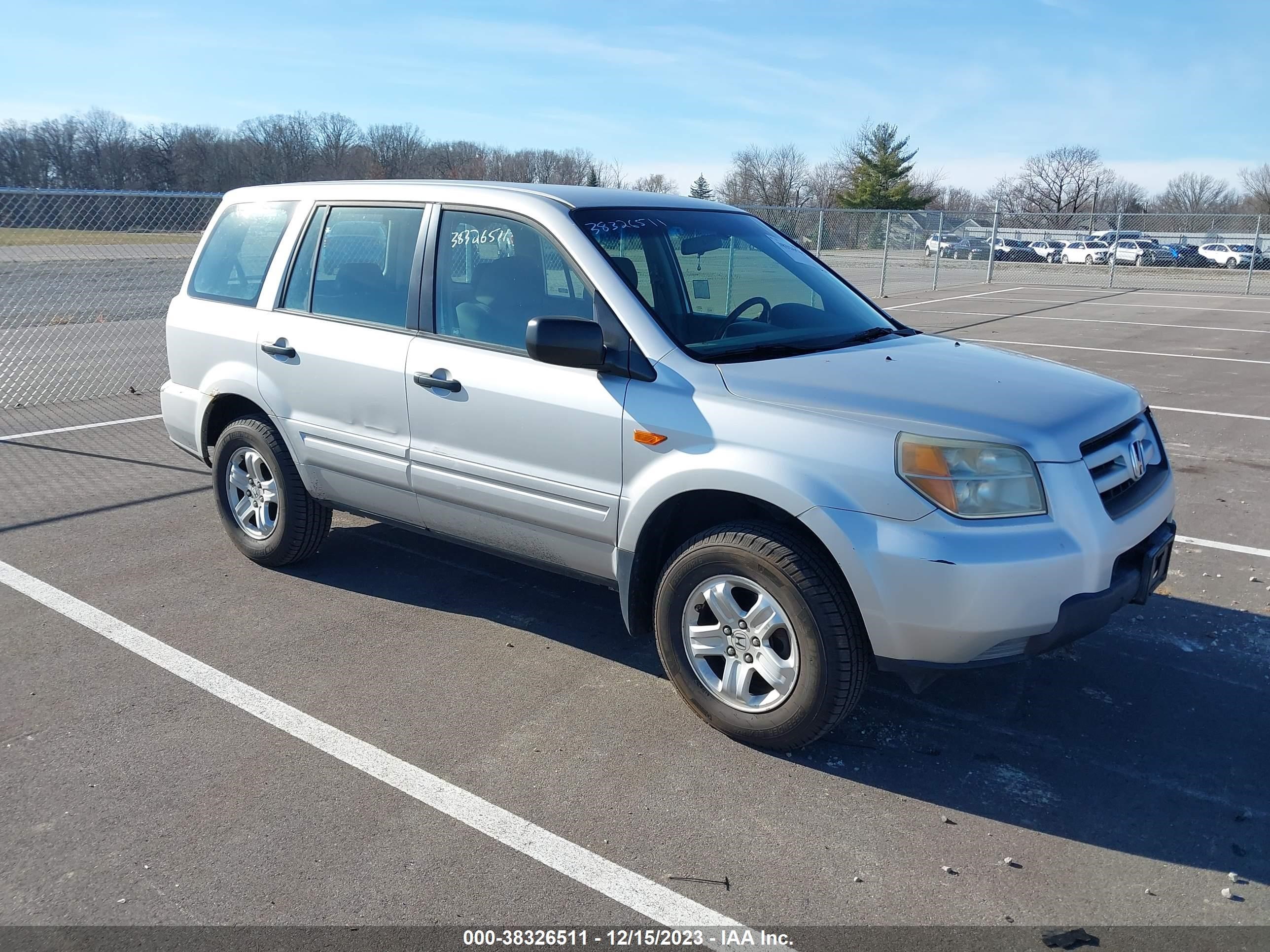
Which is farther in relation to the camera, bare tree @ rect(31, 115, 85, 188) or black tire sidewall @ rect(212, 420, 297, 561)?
bare tree @ rect(31, 115, 85, 188)

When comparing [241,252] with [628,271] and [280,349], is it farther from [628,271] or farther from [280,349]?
[628,271]

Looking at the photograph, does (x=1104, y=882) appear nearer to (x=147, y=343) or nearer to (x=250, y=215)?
(x=250, y=215)

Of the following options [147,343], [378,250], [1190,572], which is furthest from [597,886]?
[147,343]

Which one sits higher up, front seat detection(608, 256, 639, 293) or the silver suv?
front seat detection(608, 256, 639, 293)

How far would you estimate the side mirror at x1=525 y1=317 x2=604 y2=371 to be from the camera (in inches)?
143

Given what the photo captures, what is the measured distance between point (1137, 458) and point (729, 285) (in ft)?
5.83

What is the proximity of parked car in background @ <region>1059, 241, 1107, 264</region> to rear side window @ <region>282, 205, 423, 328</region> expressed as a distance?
4402cm

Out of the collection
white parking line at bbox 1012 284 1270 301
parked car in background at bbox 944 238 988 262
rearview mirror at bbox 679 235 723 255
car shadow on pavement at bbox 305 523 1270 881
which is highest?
parked car in background at bbox 944 238 988 262

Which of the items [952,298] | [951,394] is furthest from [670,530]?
[952,298]

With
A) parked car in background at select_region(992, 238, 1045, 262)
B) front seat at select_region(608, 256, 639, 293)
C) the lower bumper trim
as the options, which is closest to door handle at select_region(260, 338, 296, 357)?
front seat at select_region(608, 256, 639, 293)

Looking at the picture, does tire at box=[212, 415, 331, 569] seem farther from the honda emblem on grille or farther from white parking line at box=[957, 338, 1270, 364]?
white parking line at box=[957, 338, 1270, 364]

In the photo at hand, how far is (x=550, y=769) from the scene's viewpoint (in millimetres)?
3520

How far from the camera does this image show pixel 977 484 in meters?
3.23

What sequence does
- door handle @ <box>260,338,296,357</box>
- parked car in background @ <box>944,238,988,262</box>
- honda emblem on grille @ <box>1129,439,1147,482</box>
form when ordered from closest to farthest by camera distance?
honda emblem on grille @ <box>1129,439,1147,482</box>
door handle @ <box>260,338,296,357</box>
parked car in background @ <box>944,238,988,262</box>
